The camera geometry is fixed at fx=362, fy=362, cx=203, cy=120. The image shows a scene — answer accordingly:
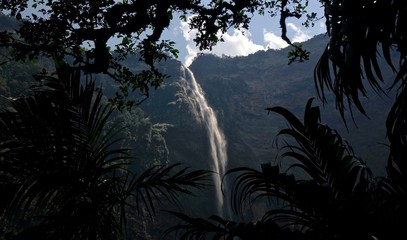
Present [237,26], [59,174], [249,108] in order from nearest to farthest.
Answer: [59,174]
[237,26]
[249,108]

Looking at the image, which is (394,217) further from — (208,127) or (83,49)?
(208,127)

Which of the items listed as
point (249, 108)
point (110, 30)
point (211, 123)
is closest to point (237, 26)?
point (110, 30)

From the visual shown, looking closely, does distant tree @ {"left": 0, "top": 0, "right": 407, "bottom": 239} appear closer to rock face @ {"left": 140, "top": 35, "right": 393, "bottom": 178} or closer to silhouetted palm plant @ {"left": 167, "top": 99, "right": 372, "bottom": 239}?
silhouetted palm plant @ {"left": 167, "top": 99, "right": 372, "bottom": 239}

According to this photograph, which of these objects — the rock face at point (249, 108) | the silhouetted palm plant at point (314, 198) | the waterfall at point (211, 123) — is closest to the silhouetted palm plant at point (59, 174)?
the silhouetted palm plant at point (314, 198)

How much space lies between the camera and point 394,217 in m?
2.53

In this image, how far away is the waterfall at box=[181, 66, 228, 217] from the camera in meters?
49.0

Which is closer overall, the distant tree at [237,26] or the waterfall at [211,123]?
the distant tree at [237,26]

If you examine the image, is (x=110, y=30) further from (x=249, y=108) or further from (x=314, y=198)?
(x=249, y=108)

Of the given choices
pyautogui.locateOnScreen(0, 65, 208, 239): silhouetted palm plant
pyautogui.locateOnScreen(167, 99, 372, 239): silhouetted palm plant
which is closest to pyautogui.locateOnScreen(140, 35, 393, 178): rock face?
pyautogui.locateOnScreen(167, 99, 372, 239): silhouetted palm plant

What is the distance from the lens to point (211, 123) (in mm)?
57969

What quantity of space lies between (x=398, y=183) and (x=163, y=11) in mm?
4333

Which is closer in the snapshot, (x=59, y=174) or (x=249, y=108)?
(x=59, y=174)

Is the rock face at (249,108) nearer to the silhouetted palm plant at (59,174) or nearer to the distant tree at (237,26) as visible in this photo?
the distant tree at (237,26)

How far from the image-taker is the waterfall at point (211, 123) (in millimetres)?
48950
